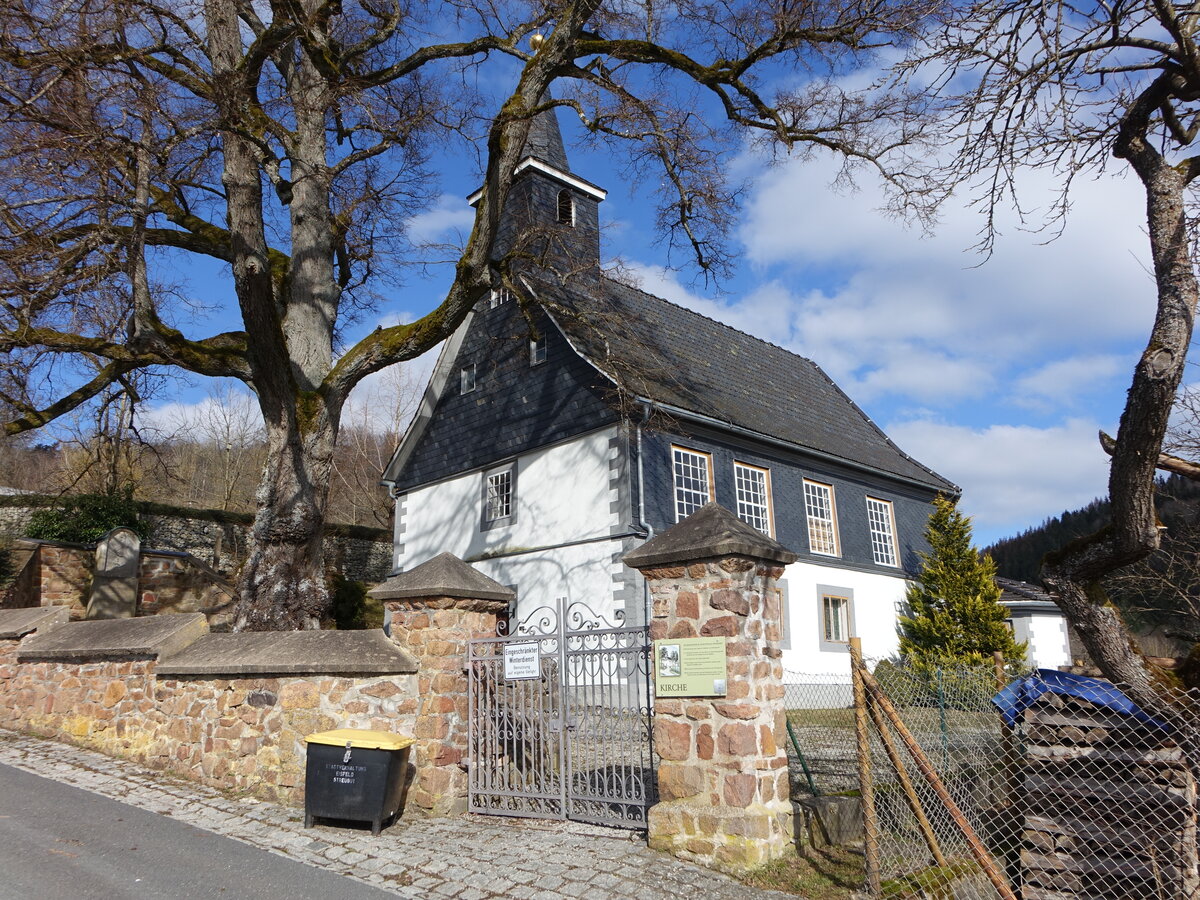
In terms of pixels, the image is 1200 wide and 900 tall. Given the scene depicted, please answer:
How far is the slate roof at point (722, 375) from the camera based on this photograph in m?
17.8

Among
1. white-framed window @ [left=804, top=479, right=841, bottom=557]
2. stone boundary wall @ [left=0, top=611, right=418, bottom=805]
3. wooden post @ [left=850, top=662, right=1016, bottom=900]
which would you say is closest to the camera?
wooden post @ [left=850, top=662, right=1016, bottom=900]

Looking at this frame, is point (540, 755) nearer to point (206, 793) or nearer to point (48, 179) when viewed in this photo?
point (206, 793)

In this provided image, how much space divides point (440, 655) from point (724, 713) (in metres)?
2.72

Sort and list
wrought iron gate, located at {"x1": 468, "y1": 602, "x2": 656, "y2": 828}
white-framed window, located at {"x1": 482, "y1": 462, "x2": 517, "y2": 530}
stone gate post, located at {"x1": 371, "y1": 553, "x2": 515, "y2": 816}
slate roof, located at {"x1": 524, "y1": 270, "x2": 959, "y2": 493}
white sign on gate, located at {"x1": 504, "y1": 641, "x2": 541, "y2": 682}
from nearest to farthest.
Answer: wrought iron gate, located at {"x1": 468, "y1": 602, "x2": 656, "y2": 828}
white sign on gate, located at {"x1": 504, "y1": 641, "x2": 541, "y2": 682}
stone gate post, located at {"x1": 371, "y1": 553, "x2": 515, "y2": 816}
slate roof, located at {"x1": 524, "y1": 270, "x2": 959, "y2": 493}
white-framed window, located at {"x1": 482, "y1": 462, "x2": 517, "y2": 530}

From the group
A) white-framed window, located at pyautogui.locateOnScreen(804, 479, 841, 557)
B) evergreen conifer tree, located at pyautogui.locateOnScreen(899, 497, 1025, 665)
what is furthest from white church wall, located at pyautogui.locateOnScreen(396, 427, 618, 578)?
evergreen conifer tree, located at pyautogui.locateOnScreen(899, 497, 1025, 665)

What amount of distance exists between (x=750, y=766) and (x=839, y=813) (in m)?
1.15

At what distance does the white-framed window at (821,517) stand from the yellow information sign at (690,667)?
1436 cm

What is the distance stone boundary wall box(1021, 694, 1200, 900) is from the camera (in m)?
5.25

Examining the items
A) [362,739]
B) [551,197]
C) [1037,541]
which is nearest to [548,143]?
[551,197]

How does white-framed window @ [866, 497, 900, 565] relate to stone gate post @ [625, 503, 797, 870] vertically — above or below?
above

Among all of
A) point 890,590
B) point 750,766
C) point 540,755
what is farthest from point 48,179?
point 890,590

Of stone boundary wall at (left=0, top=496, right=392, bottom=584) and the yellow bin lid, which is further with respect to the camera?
stone boundary wall at (left=0, top=496, right=392, bottom=584)

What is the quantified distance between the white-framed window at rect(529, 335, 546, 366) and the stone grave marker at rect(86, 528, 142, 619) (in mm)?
8680

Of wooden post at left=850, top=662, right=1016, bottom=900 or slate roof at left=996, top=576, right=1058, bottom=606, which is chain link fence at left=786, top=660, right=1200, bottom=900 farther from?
slate roof at left=996, top=576, right=1058, bottom=606
